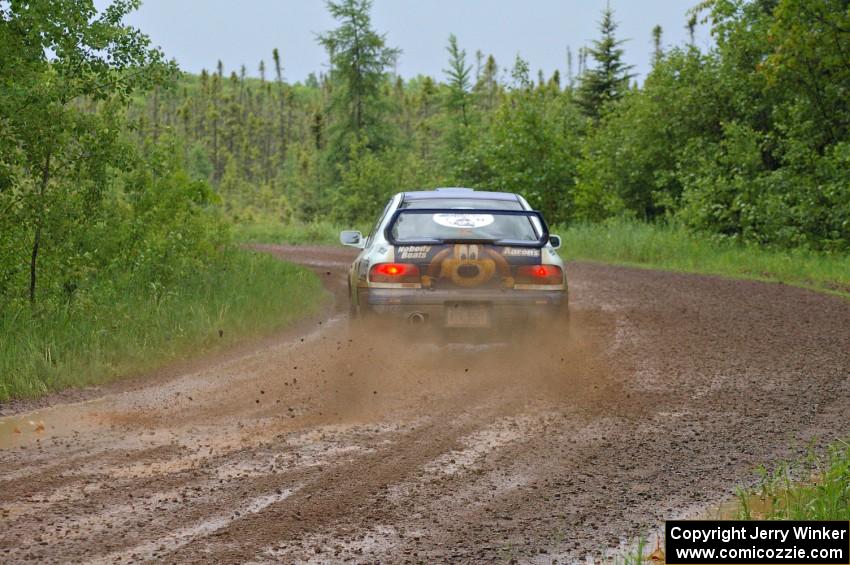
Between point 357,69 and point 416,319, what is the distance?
5535 centimetres

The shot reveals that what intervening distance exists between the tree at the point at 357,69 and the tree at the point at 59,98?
5140cm

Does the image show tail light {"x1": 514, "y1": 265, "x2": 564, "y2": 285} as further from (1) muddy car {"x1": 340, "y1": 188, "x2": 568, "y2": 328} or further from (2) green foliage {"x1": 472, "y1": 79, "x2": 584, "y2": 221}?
(2) green foliage {"x1": 472, "y1": 79, "x2": 584, "y2": 221}

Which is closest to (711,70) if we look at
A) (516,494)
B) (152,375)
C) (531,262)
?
(531,262)

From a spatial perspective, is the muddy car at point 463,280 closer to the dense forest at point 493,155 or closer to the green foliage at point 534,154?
the dense forest at point 493,155

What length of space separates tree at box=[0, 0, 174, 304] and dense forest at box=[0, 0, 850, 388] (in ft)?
0.07

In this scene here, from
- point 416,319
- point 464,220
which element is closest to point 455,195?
point 464,220

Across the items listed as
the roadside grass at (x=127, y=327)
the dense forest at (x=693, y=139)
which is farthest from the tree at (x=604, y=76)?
the roadside grass at (x=127, y=327)

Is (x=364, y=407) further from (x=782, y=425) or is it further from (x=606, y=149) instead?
(x=606, y=149)

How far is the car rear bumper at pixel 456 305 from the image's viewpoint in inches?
386

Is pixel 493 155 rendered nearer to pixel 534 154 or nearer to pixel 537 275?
pixel 534 154

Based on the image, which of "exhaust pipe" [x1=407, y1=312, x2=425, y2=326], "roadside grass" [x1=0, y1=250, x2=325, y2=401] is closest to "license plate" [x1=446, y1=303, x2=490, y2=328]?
"exhaust pipe" [x1=407, y1=312, x2=425, y2=326]

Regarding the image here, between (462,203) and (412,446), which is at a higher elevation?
(462,203)

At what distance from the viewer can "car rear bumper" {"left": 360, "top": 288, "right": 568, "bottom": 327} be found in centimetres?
980

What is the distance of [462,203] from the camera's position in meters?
10.9
